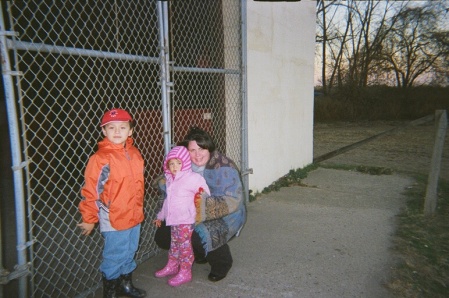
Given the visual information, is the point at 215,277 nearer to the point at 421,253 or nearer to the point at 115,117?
the point at 115,117

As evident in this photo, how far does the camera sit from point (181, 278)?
9.33 feet

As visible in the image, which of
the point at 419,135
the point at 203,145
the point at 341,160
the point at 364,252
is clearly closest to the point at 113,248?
the point at 203,145

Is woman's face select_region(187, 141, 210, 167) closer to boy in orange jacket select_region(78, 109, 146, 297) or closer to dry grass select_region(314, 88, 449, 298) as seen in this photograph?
boy in orange jacket select_region(78, 109, 146, 297)

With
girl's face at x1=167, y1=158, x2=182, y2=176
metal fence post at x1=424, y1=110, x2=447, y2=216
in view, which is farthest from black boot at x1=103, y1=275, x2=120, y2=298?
metal fence post at x1=424, y1=110, x2=447, y2=216

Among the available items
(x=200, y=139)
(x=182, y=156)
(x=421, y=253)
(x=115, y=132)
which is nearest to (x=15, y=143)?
(x=115, y=132)

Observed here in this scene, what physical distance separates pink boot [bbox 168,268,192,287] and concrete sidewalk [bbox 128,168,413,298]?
49 mm

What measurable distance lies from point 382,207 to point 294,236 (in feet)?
6.01

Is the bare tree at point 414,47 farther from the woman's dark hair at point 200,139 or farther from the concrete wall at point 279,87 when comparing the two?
the woman's dark hair at point 200,139

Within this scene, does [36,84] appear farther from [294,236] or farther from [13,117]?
[294,236]

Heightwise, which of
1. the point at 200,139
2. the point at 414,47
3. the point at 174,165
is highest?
the point at 414,47

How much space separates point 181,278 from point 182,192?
748 millimetres

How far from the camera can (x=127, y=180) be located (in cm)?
242

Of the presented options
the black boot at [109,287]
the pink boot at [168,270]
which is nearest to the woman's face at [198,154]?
the pink boot at [168,270]

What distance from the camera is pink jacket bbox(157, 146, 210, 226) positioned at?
107 inches
